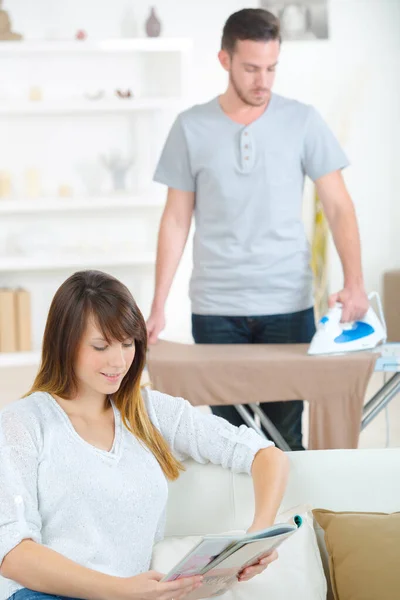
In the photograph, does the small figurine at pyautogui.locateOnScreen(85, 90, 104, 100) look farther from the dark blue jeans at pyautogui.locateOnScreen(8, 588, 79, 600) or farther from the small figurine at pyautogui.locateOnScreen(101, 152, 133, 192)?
the dark blue jeans at pyautogui.locateOnScreen(8, 588, 79, 600)

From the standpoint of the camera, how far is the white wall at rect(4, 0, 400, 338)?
211 inches

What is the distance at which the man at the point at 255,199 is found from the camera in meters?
2.65

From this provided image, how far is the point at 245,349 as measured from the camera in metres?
2.63

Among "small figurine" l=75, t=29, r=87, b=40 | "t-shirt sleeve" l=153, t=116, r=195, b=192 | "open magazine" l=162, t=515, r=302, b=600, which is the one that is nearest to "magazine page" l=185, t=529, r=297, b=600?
"open magazine" l=162, t=515, r=302, b=600

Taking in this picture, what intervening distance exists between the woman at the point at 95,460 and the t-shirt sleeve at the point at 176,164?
1.06m

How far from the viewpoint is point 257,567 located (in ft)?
5.23

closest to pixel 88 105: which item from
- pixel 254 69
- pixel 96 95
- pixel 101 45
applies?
pixel 96 95

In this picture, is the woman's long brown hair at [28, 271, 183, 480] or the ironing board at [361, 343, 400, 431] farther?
the ironing board at [361, 343, 400, 431]

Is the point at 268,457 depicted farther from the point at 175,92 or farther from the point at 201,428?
the point at 175,92

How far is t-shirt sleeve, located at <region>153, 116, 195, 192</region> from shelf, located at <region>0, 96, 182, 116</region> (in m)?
2.38

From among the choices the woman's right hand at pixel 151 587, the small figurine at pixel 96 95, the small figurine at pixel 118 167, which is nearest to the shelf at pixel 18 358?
the small figurine at pixel 118 167

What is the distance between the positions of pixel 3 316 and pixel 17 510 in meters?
3.69

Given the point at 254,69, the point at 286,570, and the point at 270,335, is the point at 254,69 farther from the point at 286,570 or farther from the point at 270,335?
the point at 286,570

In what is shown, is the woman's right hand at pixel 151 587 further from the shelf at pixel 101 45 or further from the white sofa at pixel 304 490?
the shelf at pixel 101 45
